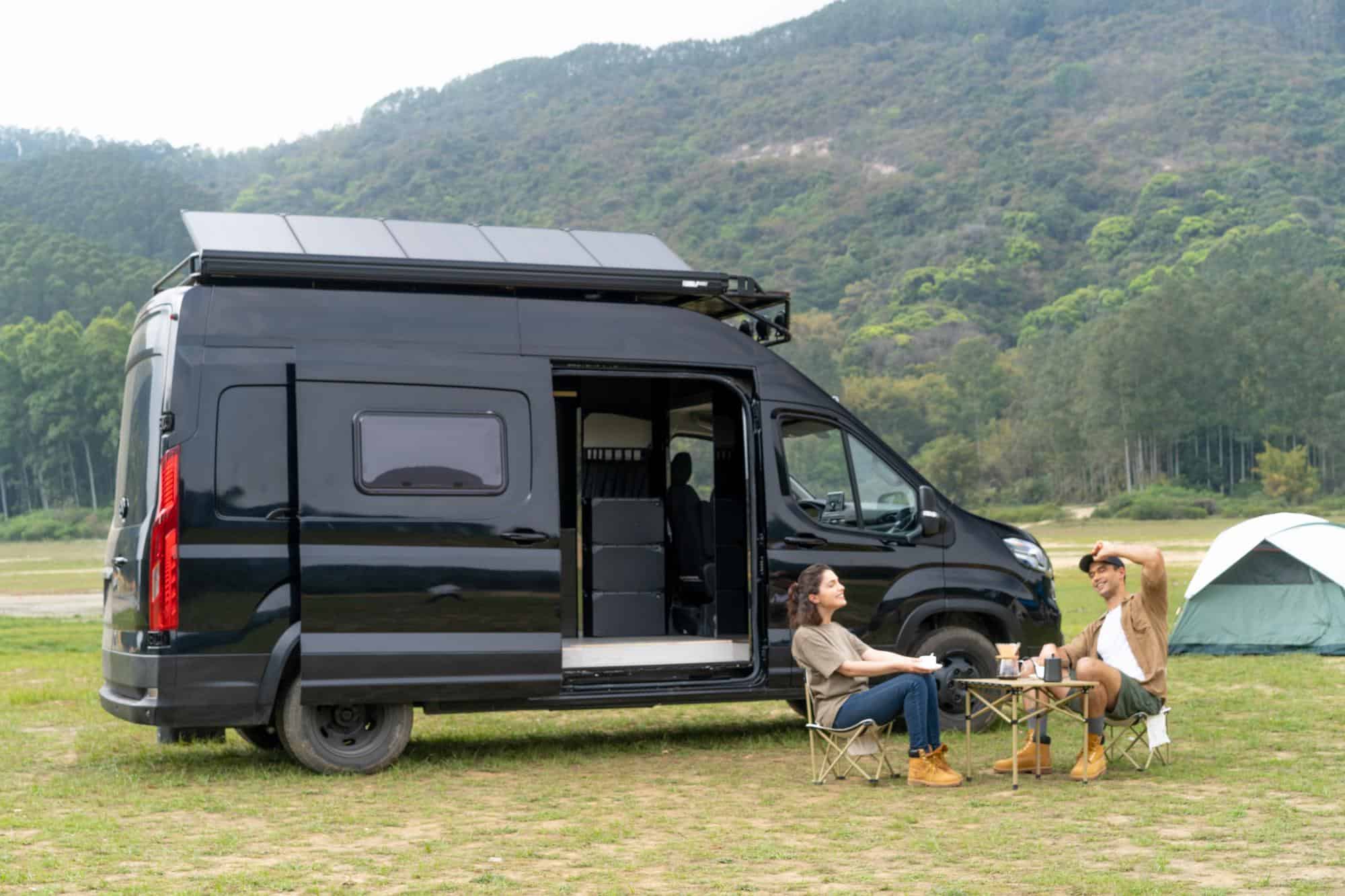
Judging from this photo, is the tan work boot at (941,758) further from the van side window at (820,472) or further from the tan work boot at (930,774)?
the van side window at (820,472)

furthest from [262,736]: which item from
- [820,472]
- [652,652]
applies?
[820,472]

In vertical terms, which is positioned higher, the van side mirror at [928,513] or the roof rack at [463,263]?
the roof rack at [463,263]

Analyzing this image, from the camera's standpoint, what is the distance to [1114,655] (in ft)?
28.3

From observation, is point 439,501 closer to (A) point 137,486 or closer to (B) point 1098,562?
(A) point 137,486

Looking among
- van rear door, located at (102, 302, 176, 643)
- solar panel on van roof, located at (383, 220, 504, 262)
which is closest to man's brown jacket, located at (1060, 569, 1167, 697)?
solar panel on van roof, located at (383, 220, 504, 262)

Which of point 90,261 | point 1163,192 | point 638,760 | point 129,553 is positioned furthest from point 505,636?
point 1163,192

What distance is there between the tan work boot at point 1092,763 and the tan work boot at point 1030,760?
0.22 m

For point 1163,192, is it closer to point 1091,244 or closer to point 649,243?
point 1091,244

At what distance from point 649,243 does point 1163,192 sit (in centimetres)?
12696

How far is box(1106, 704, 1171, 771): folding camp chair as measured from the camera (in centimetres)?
842

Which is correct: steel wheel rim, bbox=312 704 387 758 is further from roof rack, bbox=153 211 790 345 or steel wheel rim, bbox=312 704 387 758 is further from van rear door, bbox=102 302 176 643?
roof rack, bbox=153 211 790 345

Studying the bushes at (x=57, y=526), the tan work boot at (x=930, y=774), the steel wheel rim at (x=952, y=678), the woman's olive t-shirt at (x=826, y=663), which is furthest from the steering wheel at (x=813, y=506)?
the bushes at (x=57, y=526)

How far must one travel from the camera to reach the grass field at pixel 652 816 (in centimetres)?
610

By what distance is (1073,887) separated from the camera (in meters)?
5.80
